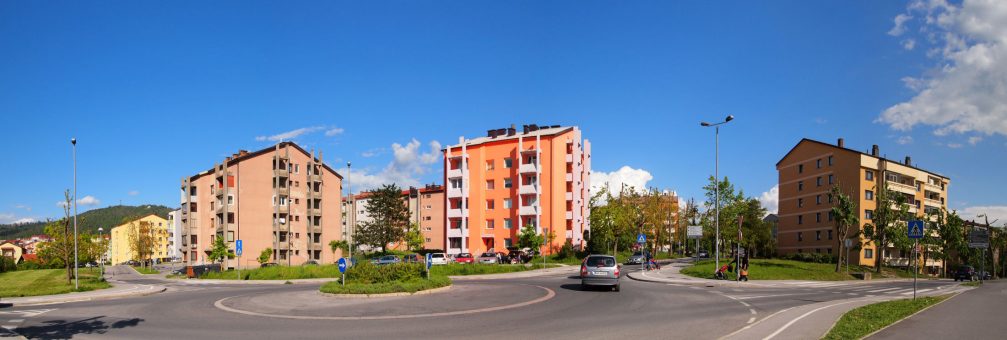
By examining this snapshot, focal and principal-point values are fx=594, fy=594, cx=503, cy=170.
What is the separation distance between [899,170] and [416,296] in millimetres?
75717

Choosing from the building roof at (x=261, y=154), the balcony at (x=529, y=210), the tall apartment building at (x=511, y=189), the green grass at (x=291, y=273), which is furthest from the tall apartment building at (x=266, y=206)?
the green grass at (x=291, y=273)

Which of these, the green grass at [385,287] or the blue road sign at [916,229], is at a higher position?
the blue road sign at [916,229]

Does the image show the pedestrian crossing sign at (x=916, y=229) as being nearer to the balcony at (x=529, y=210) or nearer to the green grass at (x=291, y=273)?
the green grass at (x=291, y=273)

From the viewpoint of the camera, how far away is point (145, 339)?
1294cm

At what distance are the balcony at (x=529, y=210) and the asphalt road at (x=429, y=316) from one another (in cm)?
4570

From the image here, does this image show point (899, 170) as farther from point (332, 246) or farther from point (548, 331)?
point (548, 331)

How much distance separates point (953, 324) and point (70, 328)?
21393 millimetres

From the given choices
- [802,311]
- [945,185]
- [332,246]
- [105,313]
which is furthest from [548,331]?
[945,185]

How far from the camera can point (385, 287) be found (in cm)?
2202

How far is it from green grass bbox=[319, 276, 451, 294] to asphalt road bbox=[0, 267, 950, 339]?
29.8 inches

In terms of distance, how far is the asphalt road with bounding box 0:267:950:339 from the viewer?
13.4m

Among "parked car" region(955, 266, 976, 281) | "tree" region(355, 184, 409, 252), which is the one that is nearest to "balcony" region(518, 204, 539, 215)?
"tree" region(355, 184, 409, 252)

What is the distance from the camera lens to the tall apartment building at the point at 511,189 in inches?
2793

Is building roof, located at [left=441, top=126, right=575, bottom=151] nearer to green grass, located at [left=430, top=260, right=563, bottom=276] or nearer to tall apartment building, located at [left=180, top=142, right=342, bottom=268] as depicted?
tall apartment building, located at [left=180, top=142, right=342, bottom=268]
